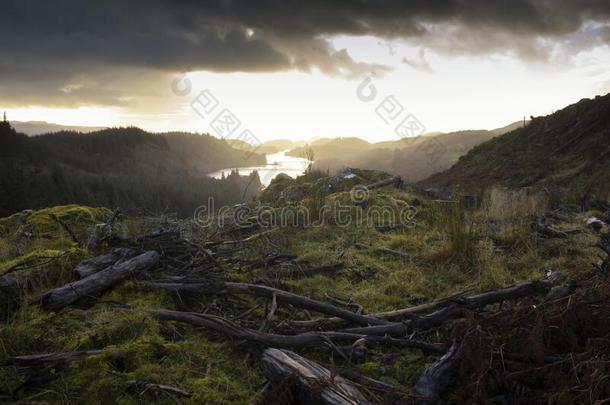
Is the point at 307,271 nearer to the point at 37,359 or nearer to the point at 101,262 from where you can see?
the point at 101,262

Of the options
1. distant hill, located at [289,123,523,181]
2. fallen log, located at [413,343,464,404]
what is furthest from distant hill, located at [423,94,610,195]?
distant hill, located at [289,123,523,181]

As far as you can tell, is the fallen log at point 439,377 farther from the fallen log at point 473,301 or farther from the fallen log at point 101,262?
the fallen log at point 101,262

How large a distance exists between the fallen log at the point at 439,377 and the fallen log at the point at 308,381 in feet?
1.43

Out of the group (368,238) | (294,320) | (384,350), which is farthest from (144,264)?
(368,238)

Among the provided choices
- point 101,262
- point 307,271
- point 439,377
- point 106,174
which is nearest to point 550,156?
point 307,271

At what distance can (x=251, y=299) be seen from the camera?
4379mm

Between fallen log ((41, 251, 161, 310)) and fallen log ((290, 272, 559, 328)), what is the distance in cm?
211

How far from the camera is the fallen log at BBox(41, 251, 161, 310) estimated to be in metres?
3.79

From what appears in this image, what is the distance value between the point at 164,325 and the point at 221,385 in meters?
1.05

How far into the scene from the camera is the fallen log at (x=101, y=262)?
4297mm

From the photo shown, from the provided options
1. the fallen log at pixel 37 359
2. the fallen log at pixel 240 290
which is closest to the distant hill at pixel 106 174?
the fallen log at pixel 240 290

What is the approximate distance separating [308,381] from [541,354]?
1481 millimetres

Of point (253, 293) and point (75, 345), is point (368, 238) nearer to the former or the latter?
point (253, 293)

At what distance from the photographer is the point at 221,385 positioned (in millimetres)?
2791
